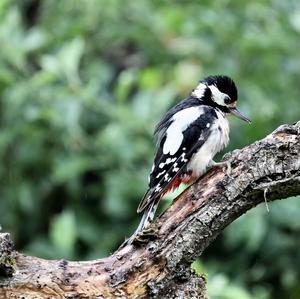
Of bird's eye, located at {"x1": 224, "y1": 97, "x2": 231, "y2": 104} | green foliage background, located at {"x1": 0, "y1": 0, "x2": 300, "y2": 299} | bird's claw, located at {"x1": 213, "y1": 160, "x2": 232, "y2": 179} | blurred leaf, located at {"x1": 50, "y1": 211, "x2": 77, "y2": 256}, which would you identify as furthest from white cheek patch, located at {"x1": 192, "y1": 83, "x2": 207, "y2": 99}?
blurred leaf, located at {"x1": 50, "y1": 211, "x2": 77, "y2": 256}

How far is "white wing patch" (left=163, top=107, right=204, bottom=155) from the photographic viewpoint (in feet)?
13.7

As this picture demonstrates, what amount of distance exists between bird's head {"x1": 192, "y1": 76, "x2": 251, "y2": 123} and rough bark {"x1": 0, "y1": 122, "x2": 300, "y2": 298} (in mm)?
1013

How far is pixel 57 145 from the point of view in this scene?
6383 mm

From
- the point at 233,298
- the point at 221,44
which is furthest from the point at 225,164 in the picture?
the point at 221,44

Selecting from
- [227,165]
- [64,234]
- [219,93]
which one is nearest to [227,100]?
[219,93]

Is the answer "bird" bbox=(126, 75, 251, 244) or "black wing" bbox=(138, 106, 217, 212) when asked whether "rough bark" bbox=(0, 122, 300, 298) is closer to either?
"bird" bbox=(126, 75, 251, 244)

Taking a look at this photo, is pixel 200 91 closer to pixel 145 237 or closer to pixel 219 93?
pixel 219 93

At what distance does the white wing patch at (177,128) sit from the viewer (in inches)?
164

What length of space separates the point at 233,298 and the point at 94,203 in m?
1.91

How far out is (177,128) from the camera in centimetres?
422

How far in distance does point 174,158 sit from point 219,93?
520 millimetres

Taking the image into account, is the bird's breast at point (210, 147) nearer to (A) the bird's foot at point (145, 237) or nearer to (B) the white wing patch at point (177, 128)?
(B) the white wing patch at point (177, 128)

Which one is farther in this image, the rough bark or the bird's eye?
the bird's eye

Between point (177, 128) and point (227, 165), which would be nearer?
point (227, 165)
